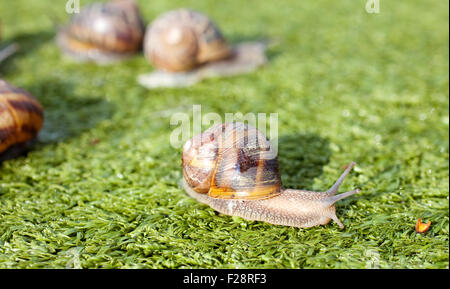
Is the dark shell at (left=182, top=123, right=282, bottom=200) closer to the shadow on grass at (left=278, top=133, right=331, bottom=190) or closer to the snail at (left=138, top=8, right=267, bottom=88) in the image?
the shadow on grass at (left=278, top=133, right=331, bottom=190)

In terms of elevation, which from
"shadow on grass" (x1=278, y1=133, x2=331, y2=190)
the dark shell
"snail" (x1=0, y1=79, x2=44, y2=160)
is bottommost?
"shadow on grass" (x1=278, y1=133, x2=331, y2=190)

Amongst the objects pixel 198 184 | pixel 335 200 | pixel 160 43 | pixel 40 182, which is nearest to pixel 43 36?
pixel 160 43

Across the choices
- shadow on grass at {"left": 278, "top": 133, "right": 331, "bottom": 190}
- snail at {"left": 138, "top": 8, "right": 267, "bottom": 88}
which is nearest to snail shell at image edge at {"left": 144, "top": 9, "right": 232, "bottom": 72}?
snail at {"left": 138, "top": 8, "right": 267, "bottom": 88}

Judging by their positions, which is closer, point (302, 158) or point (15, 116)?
point (15, 116)

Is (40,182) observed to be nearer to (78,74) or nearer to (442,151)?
(78,74)

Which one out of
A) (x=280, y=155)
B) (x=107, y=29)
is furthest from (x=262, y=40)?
(x=280, y=155)

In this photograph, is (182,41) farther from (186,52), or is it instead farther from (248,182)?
(248,182)
